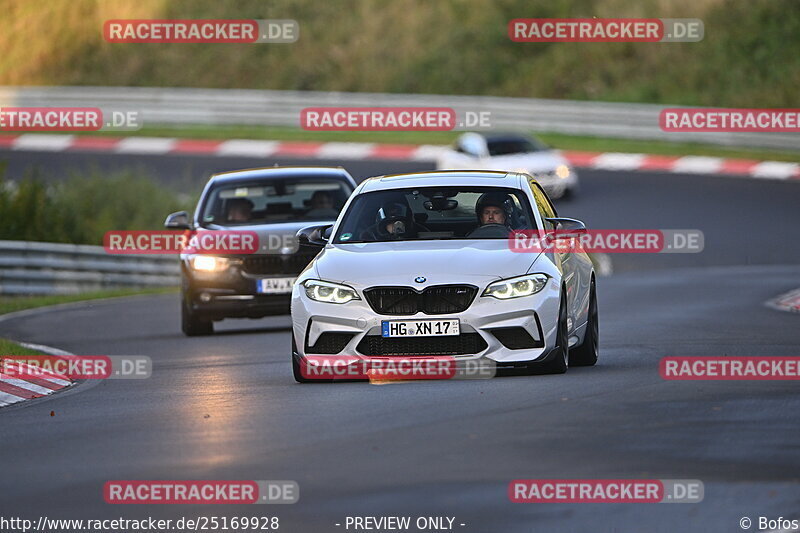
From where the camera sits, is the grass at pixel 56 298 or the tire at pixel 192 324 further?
the grass at pixel 56 298

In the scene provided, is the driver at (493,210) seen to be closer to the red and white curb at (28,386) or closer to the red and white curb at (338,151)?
the red and white curb at (28,386)

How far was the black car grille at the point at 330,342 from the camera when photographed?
12269 millimetres

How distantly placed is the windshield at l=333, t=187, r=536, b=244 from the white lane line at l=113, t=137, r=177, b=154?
31.1 metres

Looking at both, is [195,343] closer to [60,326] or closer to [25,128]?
[60,326]

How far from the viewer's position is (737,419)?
34.2 feet

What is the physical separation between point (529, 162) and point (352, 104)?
1072 centimetres

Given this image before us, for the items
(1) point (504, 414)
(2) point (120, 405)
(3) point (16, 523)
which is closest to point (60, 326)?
(2) point (120, 405)

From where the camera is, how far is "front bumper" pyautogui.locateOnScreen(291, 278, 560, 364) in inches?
475

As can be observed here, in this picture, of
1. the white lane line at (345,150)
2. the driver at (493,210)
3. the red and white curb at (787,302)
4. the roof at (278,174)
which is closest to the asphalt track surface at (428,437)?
the driver at (493,210)

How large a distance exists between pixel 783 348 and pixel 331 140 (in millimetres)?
30924

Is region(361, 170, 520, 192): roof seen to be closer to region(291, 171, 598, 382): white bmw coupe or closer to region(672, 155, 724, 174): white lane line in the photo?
region(291, 171, 598, 382): white bmw coupe

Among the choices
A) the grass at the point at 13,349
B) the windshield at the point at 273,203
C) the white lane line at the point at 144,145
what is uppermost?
the white lane line at the point at 144,145

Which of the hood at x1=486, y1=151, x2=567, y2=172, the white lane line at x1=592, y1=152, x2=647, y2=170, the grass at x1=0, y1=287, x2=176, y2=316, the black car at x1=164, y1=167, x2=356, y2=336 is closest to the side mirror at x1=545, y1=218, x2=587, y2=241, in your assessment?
the black car at x1=164, y1=167, x2=356, y2=336

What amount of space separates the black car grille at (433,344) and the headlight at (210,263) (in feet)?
20.5
